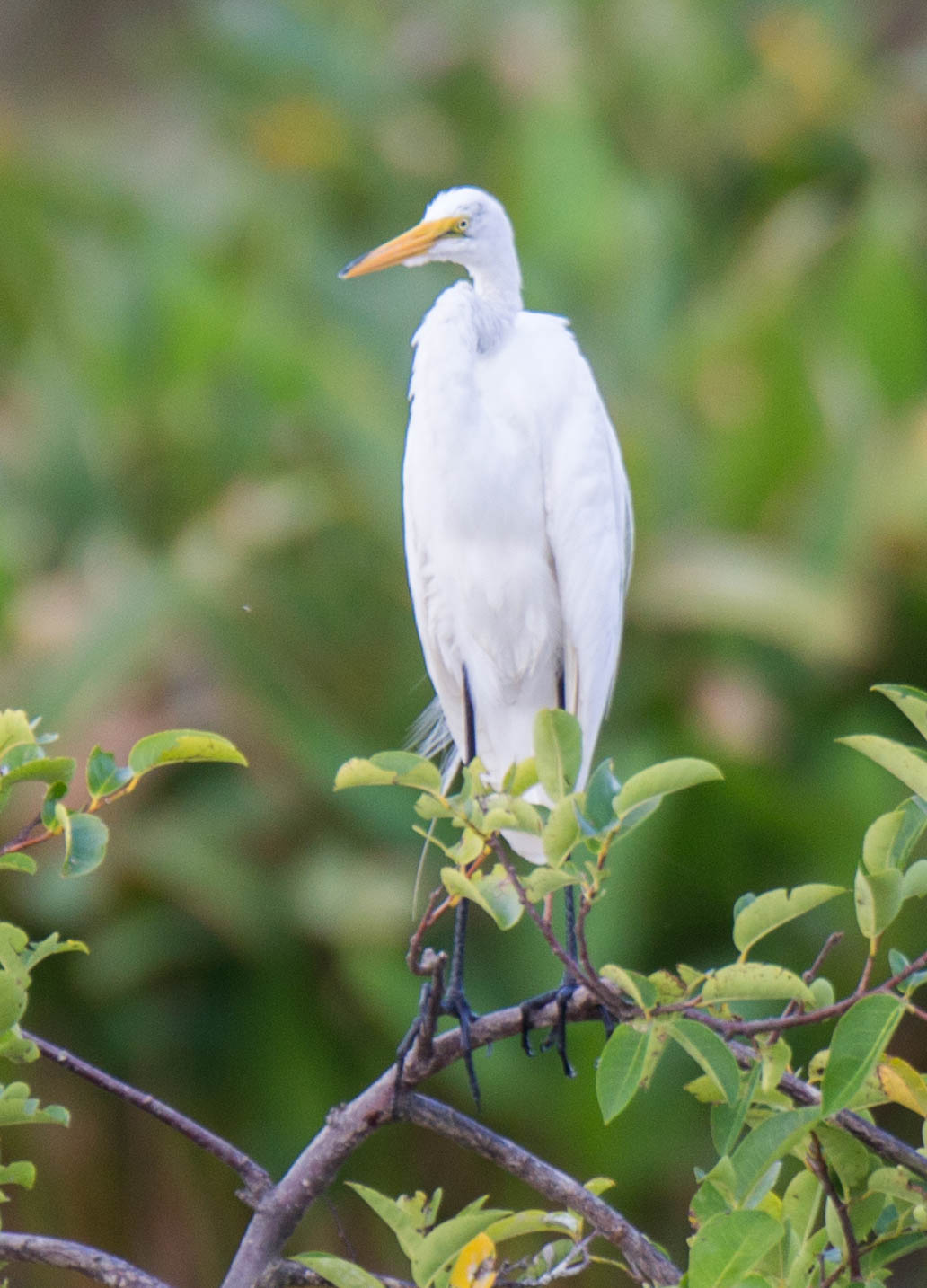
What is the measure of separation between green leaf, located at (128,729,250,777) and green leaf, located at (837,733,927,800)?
37cm

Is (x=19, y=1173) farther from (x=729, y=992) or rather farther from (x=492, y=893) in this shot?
(x=729, y=992)

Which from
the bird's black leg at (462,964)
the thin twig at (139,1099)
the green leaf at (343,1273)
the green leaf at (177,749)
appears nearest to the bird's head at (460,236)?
the bird's black leg at (462,964)

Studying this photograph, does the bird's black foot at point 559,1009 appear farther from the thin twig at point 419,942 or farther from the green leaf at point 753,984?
the green leaf at point 753,984

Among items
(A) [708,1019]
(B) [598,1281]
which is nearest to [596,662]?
(A) [708,1019]

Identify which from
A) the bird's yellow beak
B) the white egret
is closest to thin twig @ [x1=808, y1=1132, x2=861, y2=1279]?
the white egret

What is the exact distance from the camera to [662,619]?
126 inches

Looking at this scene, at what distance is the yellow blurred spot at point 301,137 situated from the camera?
5.13 m

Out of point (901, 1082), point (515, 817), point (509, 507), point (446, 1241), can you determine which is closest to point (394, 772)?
point (515, 817)

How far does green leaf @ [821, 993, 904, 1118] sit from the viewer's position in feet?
2.98

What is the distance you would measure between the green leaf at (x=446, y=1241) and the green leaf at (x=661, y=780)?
0.26m

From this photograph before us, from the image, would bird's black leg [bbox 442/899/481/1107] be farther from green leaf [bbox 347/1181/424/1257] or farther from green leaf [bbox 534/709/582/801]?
green leaf [bbox 534/709/582/801]

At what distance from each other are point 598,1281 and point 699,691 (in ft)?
3.64

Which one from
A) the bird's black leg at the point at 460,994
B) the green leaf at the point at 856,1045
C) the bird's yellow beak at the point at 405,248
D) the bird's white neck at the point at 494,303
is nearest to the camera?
the green leaf at the point at 856,1045

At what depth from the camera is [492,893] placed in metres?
0.98
